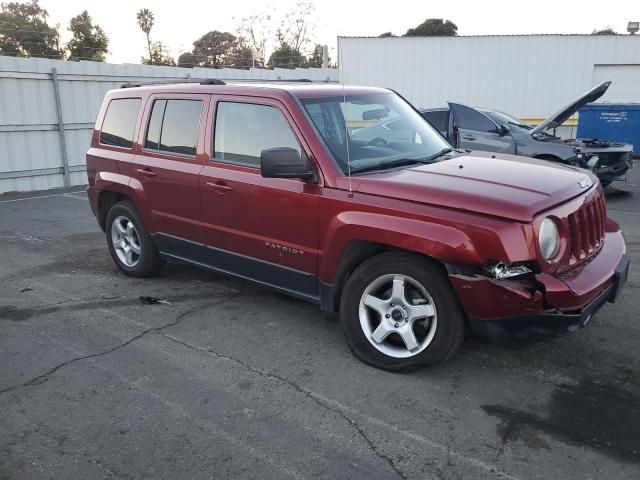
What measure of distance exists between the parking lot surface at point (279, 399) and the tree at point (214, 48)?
47.2m

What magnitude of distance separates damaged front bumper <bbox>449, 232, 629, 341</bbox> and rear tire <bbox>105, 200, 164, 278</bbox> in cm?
330

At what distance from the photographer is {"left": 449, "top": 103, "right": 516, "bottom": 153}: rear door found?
1004 cm

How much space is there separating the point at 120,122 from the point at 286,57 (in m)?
40.1

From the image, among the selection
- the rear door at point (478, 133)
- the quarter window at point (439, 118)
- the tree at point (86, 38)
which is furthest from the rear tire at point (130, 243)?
the tree at point (86, 38)

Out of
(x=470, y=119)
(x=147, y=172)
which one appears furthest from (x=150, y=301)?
(x=470, y=119)

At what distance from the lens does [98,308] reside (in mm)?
5027

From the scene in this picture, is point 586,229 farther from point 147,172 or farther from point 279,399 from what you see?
point 147,172

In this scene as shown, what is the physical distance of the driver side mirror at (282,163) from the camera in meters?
3.69

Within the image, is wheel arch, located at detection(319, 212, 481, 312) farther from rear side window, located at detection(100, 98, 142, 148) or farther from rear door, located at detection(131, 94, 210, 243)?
rear side window, located at detection(100, 98, 142, 148)

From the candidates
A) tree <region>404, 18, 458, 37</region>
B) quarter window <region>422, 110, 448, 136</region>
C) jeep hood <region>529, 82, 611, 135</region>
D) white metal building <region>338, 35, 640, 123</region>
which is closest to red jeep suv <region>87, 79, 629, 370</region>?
jeep hood <region>529, 82, 611, 135</region>

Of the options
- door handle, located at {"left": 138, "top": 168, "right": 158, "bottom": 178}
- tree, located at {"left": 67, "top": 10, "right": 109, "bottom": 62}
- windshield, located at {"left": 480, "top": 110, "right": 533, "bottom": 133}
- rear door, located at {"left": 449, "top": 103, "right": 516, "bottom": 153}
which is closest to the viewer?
door handle, located at {"left": 138, "top": 168, "right": 158, "bottom": 178}

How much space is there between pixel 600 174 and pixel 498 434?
814cm

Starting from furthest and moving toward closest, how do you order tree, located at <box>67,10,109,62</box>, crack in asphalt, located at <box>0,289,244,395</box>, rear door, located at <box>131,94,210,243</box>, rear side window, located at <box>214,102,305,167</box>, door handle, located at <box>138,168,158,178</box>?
tree, located at <box>67,10,109,62</box> → door handle, located at <box>138,168,158,178</box> → rear door, located at <box>131,94,210,243</box> → rear side window, located at <box>214,102,305,167</box> → crack in asphalt, located at <box>0,289,244,395</box>

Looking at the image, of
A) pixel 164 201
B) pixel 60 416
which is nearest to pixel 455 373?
pixel 60 416
